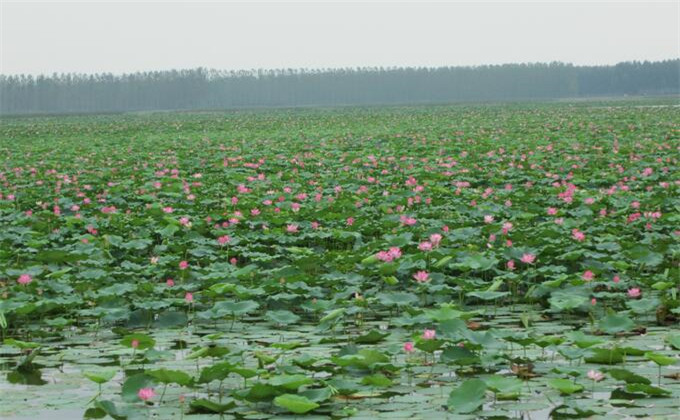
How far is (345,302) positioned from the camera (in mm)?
5117

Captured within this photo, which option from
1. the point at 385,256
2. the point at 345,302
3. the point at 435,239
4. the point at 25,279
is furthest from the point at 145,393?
the point at 435,239

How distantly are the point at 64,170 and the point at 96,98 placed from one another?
323 feet

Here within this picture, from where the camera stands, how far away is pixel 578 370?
12.5ft

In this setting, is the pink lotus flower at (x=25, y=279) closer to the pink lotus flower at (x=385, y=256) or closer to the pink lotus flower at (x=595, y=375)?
the pink lotus flower at (x=385, y=256)

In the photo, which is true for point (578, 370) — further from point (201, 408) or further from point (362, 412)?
point (201, 408)

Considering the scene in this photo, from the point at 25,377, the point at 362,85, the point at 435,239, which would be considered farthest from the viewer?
the point at 362,85

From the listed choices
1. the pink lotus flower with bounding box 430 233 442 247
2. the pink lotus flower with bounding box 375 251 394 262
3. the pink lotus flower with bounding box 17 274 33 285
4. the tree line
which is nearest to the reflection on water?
the pink lotus flower with bounding box 17 274 33 285

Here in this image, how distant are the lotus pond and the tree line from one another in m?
105

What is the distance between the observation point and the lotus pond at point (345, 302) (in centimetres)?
359

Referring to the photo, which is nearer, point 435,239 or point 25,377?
point 25,377

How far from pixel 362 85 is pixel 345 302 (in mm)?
119180

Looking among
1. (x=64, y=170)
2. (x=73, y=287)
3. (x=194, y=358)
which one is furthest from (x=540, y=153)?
(x=194, y=358)

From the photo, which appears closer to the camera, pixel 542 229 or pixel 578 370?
pixel 578 370

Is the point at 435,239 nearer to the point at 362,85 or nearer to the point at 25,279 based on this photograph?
the point at 25,279
